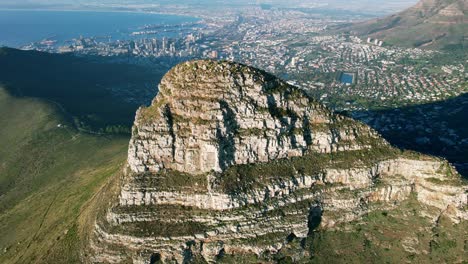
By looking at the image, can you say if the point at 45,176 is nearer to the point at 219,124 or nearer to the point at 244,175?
the point at 219,124

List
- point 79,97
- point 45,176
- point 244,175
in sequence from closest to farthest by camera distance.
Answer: point 244,175 → point 45,176 → point 79,97

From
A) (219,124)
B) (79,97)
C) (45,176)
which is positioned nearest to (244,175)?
(219,124)

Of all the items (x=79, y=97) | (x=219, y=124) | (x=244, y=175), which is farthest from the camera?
(x=79, y=97)

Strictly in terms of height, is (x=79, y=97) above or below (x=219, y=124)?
below

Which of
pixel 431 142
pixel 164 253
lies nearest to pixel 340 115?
pixel 164 253

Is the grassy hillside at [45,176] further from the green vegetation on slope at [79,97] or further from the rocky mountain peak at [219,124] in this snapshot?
the rocky mountain peak at [219,124]

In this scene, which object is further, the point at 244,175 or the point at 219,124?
Answer: the point at 244,175

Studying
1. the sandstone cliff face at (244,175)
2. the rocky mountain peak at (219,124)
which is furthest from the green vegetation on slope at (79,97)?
the sandstone cliff face at (244,175)

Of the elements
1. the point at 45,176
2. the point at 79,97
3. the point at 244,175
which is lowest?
the point at 45,176
